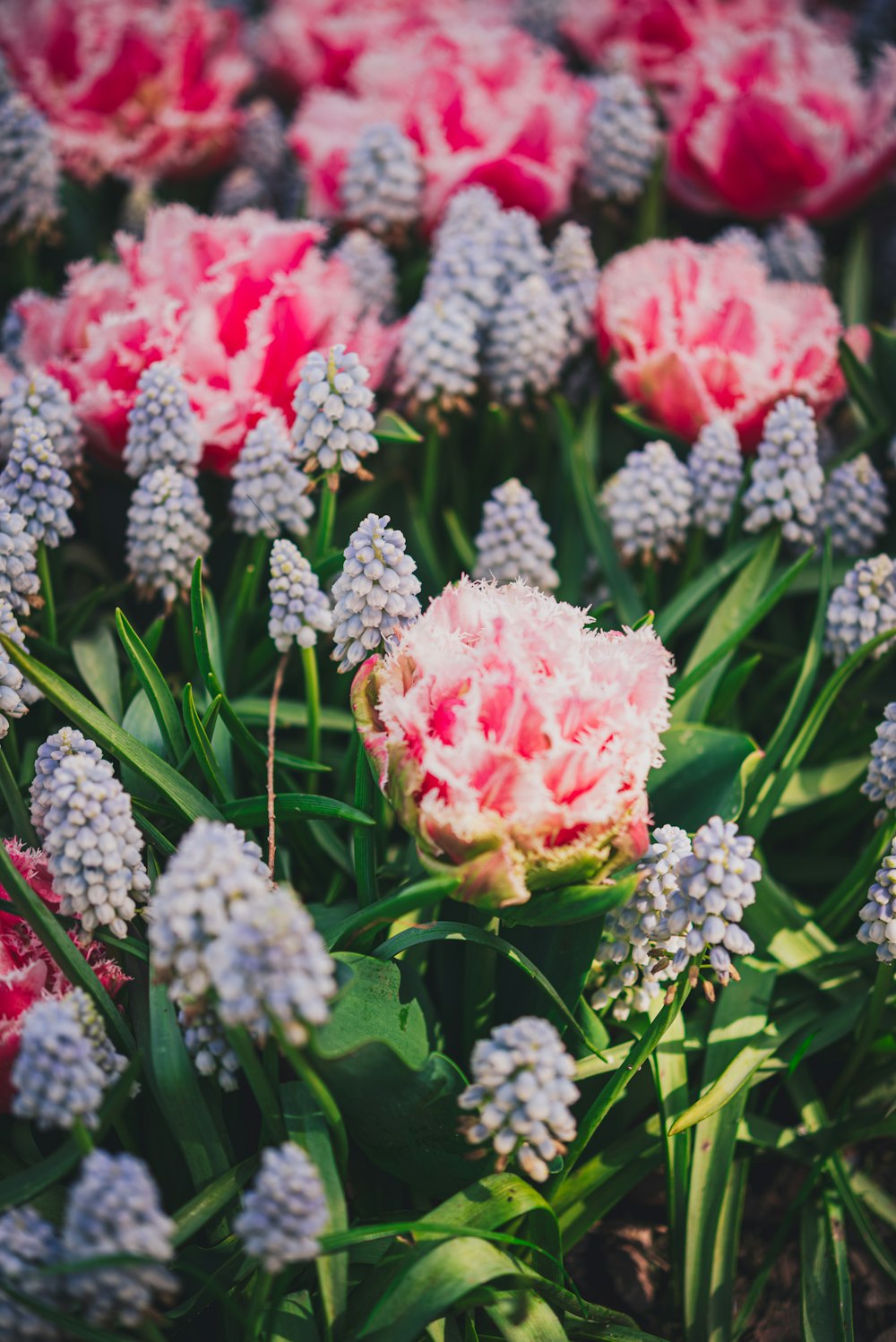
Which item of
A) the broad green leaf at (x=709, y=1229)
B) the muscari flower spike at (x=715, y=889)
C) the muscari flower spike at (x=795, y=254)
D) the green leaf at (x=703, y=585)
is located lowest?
the broad green leaf at (x=709, y=1229)

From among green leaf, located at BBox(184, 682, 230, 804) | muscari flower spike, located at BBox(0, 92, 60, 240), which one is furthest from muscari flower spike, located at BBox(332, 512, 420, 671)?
muscari flower spike, located at BBox(0, 92, 60, 240)

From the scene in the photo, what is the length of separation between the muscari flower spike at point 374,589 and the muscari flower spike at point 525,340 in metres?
0.52

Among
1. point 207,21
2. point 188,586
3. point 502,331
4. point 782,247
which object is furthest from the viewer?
point 207,21

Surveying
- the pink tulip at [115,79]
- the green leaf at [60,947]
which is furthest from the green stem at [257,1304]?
the pink tulip at [115,79]

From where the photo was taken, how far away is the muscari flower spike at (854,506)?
1.17m

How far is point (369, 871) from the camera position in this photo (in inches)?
34.4

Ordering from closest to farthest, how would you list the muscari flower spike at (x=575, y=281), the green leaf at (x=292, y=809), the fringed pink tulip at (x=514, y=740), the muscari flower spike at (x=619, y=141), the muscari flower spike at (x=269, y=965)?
the muscari flower spike at (x=269, y=965), the fringed pink tulip at (x=514, y=740), the green leaf at (x=292, y=809), the muscari flower spike at (x=575, y=281), the muscari flower spike at (x=619, y=141)

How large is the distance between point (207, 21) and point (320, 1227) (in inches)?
68.5

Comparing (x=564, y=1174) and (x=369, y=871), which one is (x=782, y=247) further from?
(x=564, y=1174)

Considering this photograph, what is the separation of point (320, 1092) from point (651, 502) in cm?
70

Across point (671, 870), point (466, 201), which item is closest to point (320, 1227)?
point (671, 870)

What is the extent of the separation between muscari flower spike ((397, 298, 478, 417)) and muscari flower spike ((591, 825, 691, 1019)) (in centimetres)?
59

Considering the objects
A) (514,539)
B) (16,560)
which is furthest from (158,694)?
(514,539)

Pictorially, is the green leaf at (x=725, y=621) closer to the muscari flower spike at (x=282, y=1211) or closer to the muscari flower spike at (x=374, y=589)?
the muscari flower spike at (x=374, y=589)
